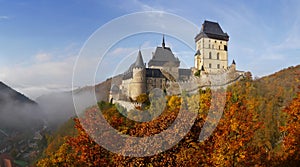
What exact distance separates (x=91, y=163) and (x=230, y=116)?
515 inches

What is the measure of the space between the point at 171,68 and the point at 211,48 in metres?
17.4

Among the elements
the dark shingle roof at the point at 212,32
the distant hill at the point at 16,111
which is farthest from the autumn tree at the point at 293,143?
the distant hill at the point at 16,111

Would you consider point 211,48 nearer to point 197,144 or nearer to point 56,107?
point 197,144

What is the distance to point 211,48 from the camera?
166ft

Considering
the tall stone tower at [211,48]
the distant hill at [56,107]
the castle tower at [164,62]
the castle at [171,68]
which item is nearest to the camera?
the castle at [171,68]

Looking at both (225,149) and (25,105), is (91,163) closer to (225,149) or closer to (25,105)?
(225,149)

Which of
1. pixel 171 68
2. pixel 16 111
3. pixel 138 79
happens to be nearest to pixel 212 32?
pixel 171 68

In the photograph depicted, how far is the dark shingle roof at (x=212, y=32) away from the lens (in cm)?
5019

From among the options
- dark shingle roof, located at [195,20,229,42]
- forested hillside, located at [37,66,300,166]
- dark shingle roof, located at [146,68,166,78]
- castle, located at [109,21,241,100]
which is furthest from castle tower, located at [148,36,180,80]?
dark shingle roof, located at [195,20,229,42]

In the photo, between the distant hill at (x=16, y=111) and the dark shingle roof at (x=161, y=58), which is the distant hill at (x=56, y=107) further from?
the dark shingle roof at (x=161, y=58)

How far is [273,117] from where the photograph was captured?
3023 cm

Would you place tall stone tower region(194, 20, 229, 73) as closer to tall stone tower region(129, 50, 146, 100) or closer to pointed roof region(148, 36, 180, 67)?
pointed roof region(148, 36, 180, 67)

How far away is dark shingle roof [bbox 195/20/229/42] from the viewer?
5019 cm

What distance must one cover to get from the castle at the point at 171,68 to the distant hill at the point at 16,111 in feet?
240
